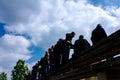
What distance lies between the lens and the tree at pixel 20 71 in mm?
37750

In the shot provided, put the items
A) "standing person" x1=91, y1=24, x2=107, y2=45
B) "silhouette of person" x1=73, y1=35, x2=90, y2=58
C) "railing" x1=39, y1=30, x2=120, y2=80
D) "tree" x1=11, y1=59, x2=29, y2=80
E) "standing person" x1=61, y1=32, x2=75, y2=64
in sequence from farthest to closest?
"tree" x1=11, y1=59, x2=29, y2=80, "standing person" x1=61, y1=32, x2=75, y2=64, "silhouette of person" x1=73, y1=35, x2=90, y2=58, "standing person" x1=91, y1=24, x2=107, y2=45, "railing" x1=39, y1=30, x2=120, y2=80

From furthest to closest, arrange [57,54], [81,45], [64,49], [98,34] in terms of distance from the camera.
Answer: [57,54] < [64,49] < [81,45] < [98,34]

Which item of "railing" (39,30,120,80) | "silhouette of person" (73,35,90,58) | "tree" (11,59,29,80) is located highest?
"tree" (11,59,29,80)

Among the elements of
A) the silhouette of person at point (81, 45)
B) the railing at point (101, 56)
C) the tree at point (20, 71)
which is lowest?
the railing at point (101, 56)

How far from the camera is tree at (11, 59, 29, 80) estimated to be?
3775cm

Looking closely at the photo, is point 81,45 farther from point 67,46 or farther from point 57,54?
point 57,54

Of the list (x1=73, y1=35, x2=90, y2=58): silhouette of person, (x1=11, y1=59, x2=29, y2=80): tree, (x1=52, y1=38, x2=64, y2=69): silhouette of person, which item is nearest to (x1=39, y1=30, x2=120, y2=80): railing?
(x1=73, y1=35, x2=90, y2=58): silhouette of person

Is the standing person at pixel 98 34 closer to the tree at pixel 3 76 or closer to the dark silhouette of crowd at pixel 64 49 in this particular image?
the dark silhouette of crowd at pixel 64 49

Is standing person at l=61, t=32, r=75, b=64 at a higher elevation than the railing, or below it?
higher

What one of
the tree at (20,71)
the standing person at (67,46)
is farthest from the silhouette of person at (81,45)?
the tree at (20,71)

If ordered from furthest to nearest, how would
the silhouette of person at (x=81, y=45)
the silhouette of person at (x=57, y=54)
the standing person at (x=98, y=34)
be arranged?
1. the silhouette of person at (x=57, y=54)
2. the silhouette of person at (x=81, y=45)
3. the standing person at (x=98, y=34)

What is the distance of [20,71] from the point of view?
38.2 meters

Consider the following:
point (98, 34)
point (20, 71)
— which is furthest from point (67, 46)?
point (20, 71)

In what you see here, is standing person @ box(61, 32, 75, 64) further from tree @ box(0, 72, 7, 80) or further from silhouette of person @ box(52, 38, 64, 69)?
tree @ box(0, 72, 7, 80)
